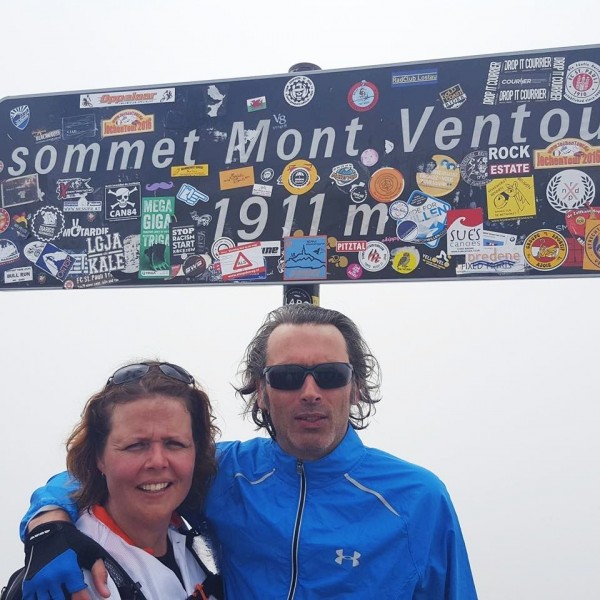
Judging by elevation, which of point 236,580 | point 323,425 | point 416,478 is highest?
point 323,425

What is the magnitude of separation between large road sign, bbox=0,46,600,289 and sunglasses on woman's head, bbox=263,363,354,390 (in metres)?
0.67

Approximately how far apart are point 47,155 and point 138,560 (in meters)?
2.19

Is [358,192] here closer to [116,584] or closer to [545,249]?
[545,249]

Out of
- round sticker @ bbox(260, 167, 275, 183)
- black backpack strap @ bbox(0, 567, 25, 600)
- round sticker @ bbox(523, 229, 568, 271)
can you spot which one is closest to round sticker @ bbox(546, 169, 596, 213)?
round sticker @ bbox(523, 229, 568, 271)

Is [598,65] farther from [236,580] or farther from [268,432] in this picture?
[236,580]

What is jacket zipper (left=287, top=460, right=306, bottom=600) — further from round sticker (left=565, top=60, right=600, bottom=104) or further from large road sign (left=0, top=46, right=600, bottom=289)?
round sticker (left=565, top=60, right=600, bottom=104)

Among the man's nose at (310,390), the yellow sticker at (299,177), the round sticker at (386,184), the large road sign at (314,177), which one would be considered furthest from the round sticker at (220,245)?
the man's nose at (310,390)

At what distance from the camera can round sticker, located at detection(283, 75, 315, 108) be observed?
3102 millimetres

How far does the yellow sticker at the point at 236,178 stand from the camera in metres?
3.12

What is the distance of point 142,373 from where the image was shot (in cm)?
228

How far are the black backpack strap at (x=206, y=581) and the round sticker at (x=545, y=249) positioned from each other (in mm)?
1708

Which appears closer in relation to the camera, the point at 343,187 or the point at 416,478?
the point at 416,478

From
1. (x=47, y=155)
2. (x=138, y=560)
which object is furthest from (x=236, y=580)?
(x=47, y=155)

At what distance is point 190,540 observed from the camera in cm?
231
